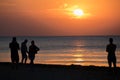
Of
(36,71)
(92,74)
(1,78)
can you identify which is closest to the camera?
(1,78)

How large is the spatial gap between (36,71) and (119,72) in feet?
13.1

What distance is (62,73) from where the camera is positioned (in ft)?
57.7

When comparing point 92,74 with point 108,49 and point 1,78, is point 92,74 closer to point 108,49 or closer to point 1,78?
point 108,49

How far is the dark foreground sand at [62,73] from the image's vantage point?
16125 mm

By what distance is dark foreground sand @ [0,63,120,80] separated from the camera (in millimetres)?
16125

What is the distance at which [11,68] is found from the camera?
19609mm

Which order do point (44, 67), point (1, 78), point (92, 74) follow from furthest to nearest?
1. point (44, 67)
2. point (92, 74)
3. point (1, 78)

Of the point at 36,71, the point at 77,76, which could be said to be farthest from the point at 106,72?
the point at 36,71

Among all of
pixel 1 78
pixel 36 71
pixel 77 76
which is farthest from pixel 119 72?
pixel 1 78

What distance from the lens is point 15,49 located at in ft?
63.9

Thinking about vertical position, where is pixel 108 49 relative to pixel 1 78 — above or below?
above

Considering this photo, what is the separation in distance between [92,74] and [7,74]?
3.80 m

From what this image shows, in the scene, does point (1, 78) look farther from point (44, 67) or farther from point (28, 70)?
point (44, 67)

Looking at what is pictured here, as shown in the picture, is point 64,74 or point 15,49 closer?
point 64,74
